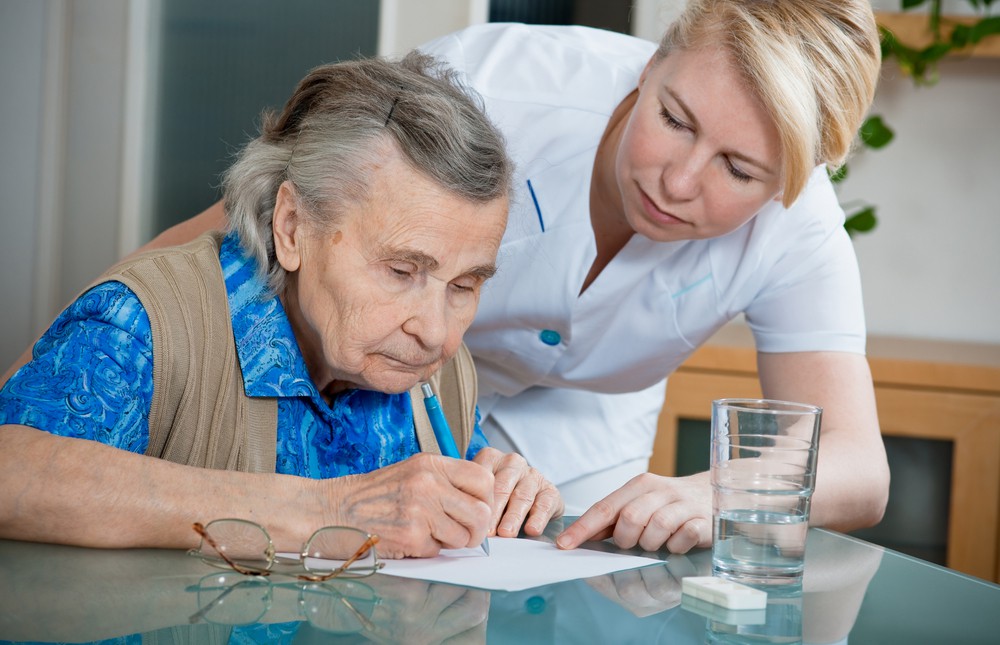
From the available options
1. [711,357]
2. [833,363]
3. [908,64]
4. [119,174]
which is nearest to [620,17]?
[908,64]

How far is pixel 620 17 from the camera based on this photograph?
3293 mm

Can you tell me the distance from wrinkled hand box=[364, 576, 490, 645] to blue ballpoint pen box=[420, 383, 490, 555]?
1.40 ft

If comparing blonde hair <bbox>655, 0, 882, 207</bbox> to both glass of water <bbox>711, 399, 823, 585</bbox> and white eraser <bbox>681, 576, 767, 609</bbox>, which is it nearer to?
glass of water <bbox>711, 399, 823, 585</bbox>

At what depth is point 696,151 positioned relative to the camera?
148 cm

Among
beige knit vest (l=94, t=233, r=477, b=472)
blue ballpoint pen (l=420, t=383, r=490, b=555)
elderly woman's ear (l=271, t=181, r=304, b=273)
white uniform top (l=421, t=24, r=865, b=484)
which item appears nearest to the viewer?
beige knit vest (l=94, t=233, r=477, b=472)

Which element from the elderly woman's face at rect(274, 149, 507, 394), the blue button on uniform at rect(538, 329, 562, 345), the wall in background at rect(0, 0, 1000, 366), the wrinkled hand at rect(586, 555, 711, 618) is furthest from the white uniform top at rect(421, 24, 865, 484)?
the wall in background at rect(0, 0, 1000, 366)

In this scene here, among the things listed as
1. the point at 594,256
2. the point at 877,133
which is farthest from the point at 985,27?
the point at 594,256

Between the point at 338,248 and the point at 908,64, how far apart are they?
2488mm

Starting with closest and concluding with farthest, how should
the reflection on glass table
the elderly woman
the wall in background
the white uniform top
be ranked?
1. the reflection on glass table
2. the elderly woman
3. the white uniform top
4. the wall in background

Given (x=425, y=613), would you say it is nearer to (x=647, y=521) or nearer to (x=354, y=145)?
(x=647, y=521)

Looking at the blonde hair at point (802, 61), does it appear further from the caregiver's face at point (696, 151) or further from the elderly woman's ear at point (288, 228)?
the elderly woman's ear at point (288, 228)

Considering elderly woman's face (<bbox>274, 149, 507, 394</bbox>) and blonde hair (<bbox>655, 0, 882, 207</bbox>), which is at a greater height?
blonde hair (<bbox>655, 0, 882, 207</bbox>)

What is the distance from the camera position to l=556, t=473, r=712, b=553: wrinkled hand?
1.24 meters

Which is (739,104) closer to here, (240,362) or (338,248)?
(338,248)
